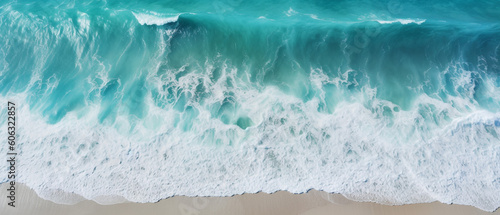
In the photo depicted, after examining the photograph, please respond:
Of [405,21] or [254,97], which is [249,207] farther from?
[405,21]

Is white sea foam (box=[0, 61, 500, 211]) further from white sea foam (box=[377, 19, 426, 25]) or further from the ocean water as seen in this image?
white sea foam (box=[377, 19, 426, 25])

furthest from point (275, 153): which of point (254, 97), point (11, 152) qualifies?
point (11, 152)

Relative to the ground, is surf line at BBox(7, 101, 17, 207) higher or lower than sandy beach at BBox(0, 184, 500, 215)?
higher

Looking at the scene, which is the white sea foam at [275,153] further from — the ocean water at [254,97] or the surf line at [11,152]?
the surf line at [11,152]

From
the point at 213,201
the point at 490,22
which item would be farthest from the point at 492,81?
the point at 213,201

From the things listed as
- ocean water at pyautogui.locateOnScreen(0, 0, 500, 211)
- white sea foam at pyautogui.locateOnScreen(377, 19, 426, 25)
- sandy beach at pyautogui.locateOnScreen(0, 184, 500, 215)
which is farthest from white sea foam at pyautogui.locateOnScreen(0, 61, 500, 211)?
white sea foam at pyautogui.locateOnScreen(377, 19, 426, 25)
